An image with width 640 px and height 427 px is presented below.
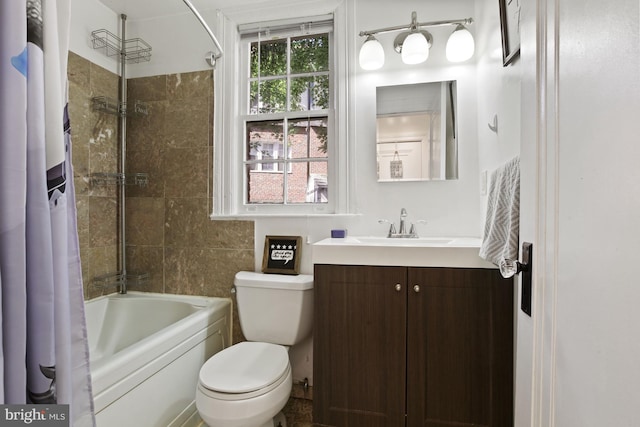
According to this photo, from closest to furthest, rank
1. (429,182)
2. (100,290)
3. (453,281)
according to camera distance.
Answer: (453,281) < (429,182) < (100,290)

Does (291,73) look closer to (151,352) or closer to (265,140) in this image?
(265,140)

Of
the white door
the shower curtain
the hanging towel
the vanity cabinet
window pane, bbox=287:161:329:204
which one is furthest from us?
window pane, bbox=287:161:329:204

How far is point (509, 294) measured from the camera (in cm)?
124

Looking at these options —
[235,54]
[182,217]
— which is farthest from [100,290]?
[235,54]

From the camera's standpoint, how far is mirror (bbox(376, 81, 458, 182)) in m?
1.73

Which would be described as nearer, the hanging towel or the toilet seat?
the hanging towel

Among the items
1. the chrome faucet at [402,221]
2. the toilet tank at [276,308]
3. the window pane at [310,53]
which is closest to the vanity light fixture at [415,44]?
the window pane at [310,53]

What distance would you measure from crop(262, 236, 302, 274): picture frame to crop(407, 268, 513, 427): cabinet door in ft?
2.37

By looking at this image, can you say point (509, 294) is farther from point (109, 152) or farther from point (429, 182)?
point (109, 152)

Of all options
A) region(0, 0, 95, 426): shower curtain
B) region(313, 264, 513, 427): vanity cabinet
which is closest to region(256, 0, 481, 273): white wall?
region(313, 264, 513, 427): vanity cabinet

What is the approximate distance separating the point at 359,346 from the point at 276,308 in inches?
19.2

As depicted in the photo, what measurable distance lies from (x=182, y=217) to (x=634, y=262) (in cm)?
208

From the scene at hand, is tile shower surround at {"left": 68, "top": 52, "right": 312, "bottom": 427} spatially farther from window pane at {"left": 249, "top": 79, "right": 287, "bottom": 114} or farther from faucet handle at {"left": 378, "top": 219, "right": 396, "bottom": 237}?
faucet handle at {"left": 378, "top": 219, "right": 396, "bottom": 237}

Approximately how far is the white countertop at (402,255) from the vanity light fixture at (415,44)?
1.03 metres
